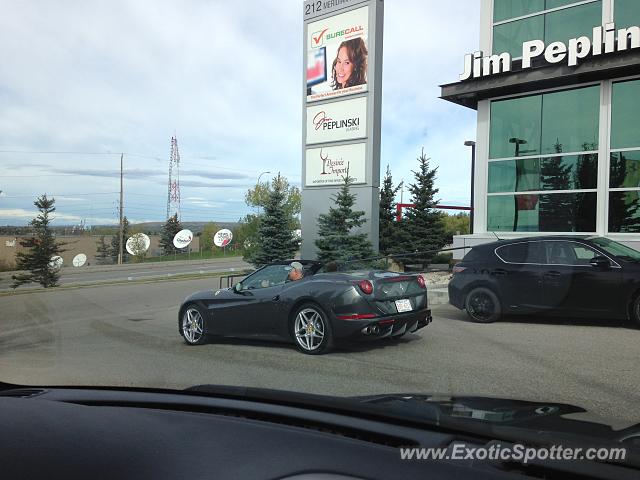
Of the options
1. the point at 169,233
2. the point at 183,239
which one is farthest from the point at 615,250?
the point at 169,233

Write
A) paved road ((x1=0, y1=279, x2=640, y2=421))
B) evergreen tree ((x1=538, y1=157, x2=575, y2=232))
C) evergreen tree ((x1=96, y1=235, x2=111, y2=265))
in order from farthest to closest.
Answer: evergreen tree ((x1=96, y1=235, x2=111, y2=265)), evergreen tree ((x1=538, y1=157, x2=575, y2=232)), paved road ((x1=0, y1=279, x2=640, y2=421))

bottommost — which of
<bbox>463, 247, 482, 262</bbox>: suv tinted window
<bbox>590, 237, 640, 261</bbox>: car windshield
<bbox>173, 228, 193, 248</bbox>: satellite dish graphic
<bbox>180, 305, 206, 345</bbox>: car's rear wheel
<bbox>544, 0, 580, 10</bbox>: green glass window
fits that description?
<bbox>180, 305, 206, 345</bbox>: car's rear wheel

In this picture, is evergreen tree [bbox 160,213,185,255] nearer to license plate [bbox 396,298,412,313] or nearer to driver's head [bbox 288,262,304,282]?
driver's head [bbox 288,262,304,282]

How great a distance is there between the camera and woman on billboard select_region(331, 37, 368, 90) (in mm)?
17609

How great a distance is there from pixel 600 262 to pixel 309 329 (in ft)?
15.8

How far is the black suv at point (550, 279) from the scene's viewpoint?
8.45m

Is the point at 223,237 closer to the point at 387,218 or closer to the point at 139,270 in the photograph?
the point at 139,270

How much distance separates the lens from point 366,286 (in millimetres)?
7145

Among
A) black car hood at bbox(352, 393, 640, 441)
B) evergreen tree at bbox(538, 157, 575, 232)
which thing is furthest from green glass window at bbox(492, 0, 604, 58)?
black car hood at bbox(352, 393, 640, 441)

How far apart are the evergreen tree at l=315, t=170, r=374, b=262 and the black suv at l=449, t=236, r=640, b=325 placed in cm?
672

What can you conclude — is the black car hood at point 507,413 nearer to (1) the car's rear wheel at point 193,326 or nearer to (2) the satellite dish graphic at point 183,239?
(1) the car's rear wheel at point 193,326

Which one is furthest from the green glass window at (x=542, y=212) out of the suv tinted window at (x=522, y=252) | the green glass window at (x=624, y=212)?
the suv tinted window at (x=522, y=252)

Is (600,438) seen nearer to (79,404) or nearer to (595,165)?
(79,404)

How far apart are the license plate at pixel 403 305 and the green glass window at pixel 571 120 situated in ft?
36.4
